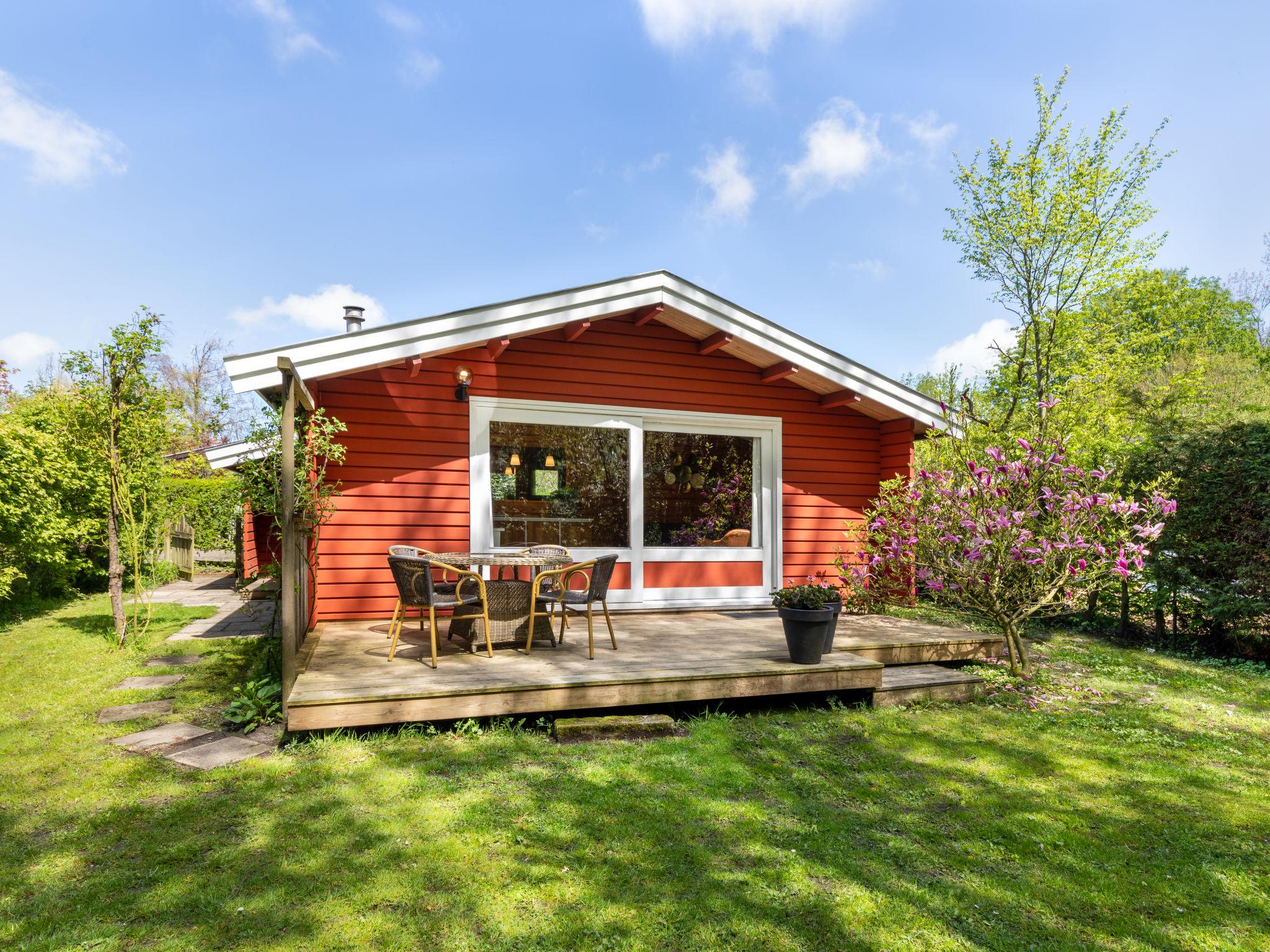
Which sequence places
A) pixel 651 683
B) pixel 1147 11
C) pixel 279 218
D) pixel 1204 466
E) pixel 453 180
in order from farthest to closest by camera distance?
pixel 279 218 → pixel 453 180 → pixel 1147 11 → pixel 1204 466 → pixel 651 683

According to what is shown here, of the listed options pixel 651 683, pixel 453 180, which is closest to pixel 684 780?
pixel 651 683

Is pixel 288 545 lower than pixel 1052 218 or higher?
lower

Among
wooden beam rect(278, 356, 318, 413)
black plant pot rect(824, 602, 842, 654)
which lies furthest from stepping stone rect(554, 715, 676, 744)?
wooden beam rect(278, 356, 318, 413)

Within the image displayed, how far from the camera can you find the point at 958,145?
10773mm

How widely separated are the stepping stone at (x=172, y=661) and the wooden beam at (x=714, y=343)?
17.1 ft

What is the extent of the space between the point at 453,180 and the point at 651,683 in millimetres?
13703

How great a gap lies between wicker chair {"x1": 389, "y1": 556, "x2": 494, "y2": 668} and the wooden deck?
0.22m

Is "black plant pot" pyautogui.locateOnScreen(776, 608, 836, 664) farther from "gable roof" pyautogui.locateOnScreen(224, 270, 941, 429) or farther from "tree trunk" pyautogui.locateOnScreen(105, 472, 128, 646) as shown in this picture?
"tree trunk" pyautogui.locateOnScreen(105, 472, 128, 646)

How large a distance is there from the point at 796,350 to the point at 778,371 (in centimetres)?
38

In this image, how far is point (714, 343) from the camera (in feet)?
21.9

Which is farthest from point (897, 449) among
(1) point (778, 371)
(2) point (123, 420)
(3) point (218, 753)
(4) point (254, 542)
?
(4) point (254, 542)

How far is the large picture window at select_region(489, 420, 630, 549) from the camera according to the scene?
636cm

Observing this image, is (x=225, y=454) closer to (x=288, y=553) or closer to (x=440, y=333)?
(x=440, y=333)

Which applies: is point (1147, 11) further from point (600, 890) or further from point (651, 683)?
point (600, 890)
